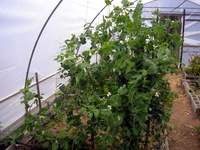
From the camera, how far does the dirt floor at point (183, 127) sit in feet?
13.6

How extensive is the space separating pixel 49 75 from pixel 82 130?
6.45ft

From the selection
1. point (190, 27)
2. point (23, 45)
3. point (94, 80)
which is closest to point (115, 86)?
point (94, 80)

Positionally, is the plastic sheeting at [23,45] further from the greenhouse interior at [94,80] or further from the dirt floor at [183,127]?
the dirt floor at [183,127]

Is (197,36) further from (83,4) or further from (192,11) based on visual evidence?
(83,4)

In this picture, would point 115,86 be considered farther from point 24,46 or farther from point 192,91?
point 192,91

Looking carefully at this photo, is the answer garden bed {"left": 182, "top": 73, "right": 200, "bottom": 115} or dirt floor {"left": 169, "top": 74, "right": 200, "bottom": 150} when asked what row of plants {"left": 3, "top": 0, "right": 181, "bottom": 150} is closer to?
dirt floor {"left": 169, "top": 74, "right": 200, "bottom": 150}

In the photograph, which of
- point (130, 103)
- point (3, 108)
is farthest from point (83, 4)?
point (130, 103)

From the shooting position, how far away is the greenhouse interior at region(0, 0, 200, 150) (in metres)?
2.42

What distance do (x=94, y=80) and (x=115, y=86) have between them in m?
0.25

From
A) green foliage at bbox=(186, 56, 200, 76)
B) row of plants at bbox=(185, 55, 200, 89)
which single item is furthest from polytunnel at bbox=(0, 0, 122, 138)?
green foliage at bbox=(186, 56, 200, 76)

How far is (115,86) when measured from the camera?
97.0 inches

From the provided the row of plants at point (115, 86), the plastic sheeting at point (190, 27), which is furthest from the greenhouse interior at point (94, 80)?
the plastic sheeting at point (190, 27)

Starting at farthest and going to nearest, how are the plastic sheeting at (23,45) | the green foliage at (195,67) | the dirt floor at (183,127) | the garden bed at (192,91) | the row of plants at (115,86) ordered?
the green foliage at (195,67) → the garden bed at (192,91) → the dirt floor at (183,127) → the plastic sheeting at (23,45) → the row of plants at (115,86)

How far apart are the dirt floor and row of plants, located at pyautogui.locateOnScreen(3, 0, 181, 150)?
3.67ft
